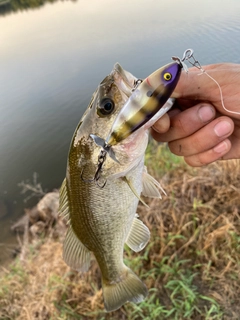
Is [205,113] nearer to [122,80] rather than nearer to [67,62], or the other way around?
[122,80]

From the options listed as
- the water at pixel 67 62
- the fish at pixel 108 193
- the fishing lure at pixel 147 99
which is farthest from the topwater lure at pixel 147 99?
the water at pixel 67 62

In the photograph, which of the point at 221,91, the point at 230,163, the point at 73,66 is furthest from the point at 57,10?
the point at 221,91

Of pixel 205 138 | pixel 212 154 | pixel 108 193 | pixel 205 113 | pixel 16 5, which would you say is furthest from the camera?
pixel 16 5

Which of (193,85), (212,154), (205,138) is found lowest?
(212,154)

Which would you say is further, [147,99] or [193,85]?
[193,85]

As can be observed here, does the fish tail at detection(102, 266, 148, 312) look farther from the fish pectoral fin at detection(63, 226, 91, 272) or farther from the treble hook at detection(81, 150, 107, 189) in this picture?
the treble hook at detection(81, 150, 107, 189)

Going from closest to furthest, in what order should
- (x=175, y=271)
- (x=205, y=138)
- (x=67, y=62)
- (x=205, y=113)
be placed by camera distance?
(x=205, y=113) < (x=205, y=138) < (x=175, y=271) < (x=67, y=62)

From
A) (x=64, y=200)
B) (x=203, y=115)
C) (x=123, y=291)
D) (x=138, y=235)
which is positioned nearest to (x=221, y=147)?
(x=203, y=115)

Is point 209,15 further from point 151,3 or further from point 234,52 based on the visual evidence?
point 151,3
